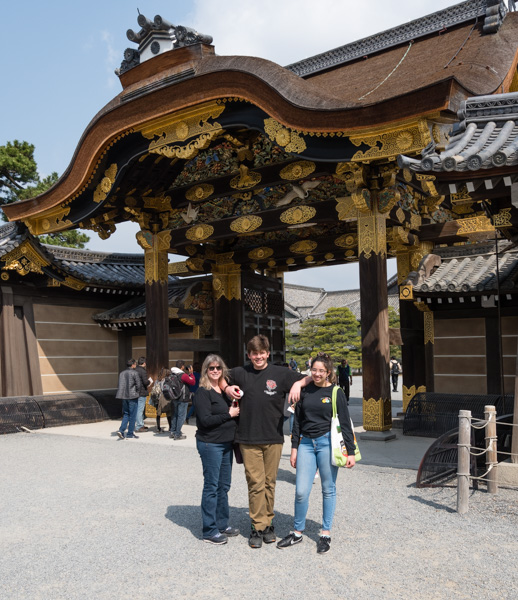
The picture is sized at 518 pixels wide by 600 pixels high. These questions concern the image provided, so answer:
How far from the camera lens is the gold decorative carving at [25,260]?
1318cm

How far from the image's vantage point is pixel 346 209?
32.4ft

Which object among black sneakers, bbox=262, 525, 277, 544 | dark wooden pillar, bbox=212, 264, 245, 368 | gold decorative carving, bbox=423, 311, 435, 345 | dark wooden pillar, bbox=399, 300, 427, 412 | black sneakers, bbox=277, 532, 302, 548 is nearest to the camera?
black sneakers, bbox=277, 532, 302, 548

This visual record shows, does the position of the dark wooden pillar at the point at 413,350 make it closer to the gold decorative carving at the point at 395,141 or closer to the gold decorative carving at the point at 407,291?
the gold decorative carving at the point at 407,291

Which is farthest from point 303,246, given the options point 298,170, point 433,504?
point 433,504

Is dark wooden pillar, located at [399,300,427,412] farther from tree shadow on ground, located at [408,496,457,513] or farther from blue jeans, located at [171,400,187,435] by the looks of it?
tree shadow on ground, located at [408,496,457,513]

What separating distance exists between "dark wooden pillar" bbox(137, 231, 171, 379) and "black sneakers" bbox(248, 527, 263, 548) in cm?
788

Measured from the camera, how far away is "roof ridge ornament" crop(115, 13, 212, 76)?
411 inches

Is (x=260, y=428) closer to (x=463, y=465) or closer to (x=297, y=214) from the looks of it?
(x=463, y=465)

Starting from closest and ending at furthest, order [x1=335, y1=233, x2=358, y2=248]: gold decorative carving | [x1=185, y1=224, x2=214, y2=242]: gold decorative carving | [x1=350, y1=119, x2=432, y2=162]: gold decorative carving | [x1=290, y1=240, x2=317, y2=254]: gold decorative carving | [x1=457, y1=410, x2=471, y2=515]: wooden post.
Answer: [x1=457, y1=410, x2=471, y2=515]: wooden post
[x1=350, y1=119, x2=432, y2=162]: gold decorative carving
[x1=185, y1=224, x2=214, y2=242]: gold decorative carving
[x1=335, y1=233, x2=358, y2=248]: gold decorative carving
[x1=290, y1=240, x2=317, y2=254]: gold decorative carving

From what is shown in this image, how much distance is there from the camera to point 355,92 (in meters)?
10.6

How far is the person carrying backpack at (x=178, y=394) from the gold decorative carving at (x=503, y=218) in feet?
19.6

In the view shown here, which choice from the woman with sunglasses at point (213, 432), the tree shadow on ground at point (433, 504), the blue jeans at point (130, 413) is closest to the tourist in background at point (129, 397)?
the blue jeans at point (130, 413)

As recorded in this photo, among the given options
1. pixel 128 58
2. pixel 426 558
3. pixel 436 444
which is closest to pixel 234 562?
pixel 426 558

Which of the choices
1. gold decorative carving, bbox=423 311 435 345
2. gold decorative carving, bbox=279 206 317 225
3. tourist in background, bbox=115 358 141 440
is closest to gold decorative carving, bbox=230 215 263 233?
gold decorative carving, bbox=279 206 317 225
